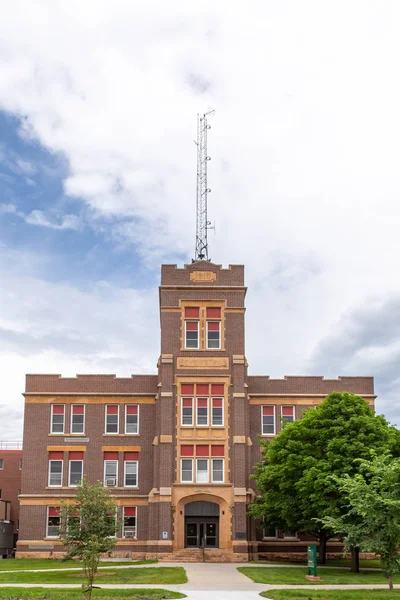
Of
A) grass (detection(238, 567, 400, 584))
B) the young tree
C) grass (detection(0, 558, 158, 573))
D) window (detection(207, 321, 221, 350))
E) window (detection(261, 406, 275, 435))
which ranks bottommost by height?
grass (detection(0, 558, 158, 573))

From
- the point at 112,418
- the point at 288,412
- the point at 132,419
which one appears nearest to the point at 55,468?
the point at 112,418

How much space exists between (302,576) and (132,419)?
22308 mm

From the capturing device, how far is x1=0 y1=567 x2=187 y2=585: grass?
31547 millimetres

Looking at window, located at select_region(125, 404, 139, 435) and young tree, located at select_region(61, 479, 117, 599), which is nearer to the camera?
young tree, located at select_region(61, 479, 117, 599)

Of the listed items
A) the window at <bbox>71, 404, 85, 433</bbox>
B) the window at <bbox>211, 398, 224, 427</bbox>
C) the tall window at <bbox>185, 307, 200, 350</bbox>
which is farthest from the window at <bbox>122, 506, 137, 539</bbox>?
the tall window at <bbox>185, 307, 200, 350</bbox>

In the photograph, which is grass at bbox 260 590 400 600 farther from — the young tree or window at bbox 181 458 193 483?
window at bbox 181 458 193 483

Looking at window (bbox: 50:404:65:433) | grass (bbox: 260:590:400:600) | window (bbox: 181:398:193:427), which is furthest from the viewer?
window (bbox: 50:404:65:433)

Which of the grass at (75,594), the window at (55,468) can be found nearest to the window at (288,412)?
the window at (55,468)

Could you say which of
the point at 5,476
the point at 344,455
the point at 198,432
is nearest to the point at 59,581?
the point at 344,455

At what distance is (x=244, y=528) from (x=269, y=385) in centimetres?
1133

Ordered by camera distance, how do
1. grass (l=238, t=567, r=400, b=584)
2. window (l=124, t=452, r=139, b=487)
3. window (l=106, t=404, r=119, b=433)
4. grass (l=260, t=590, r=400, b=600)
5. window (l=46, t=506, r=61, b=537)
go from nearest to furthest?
1. grass (l=260, t=590, r=400, b=600)
2. grass (l=238, t=567, r=400, b=584)
3. window (l=46, t=506, r=61, b=537)
4. window (l=124, t=452, r=139, b=487)
5. window (l=106, t=404, r=119, b=433)

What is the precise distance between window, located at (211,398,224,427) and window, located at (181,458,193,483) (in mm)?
3127

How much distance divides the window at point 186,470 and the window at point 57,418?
32.5 feet

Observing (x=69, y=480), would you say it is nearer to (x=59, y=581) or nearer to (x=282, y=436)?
(x=282, y=436)
